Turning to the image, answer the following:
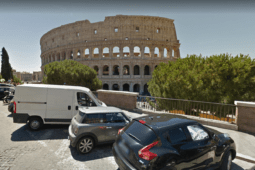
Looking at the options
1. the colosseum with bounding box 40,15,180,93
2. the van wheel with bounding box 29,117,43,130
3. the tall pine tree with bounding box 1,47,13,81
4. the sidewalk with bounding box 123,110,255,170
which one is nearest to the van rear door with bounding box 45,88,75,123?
the van wheel with bounding box 29,117,43,130

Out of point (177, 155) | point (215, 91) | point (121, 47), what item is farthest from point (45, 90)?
point (121, 47)

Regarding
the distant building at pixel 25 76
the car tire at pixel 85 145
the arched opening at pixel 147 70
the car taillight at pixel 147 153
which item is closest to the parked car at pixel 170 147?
the car taillight at pixel 147 153

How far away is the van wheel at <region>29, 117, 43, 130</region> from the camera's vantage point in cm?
691

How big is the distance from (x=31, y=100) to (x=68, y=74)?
15.1 metres

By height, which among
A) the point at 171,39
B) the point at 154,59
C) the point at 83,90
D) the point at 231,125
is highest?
the point at 171,39

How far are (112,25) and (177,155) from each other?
38972mm

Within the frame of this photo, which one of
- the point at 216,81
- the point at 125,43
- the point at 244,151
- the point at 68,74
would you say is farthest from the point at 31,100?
the point at 125,43

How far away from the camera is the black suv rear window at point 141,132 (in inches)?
122

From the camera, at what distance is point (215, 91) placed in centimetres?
1082

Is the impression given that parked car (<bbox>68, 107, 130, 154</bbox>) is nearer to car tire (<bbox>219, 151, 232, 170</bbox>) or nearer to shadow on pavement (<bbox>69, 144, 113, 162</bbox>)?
shadow on pavement (<bbox>69, 144, 113, 162</bbox>)

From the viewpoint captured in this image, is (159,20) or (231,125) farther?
(159,20)

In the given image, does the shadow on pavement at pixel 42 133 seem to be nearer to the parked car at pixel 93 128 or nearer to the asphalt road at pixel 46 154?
the asphalt road at pixel 46 154

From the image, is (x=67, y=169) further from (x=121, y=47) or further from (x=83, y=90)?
(x=121, y=47)

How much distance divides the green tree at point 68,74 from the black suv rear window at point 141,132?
64.1ft
